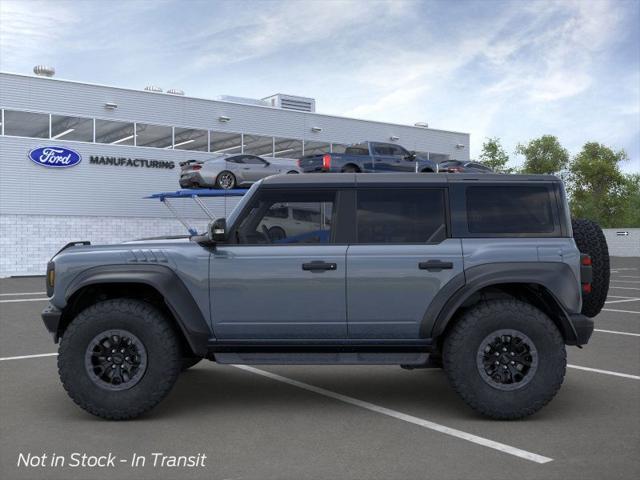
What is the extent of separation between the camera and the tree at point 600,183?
75375mm

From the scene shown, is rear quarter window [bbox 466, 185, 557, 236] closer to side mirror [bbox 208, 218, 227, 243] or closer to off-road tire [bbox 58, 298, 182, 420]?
side mirror [bbox 208, 218, 227, 243]

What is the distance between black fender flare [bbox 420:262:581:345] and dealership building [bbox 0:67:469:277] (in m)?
25.9

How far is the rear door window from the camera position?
571 centimetres

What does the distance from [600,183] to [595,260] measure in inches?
2995

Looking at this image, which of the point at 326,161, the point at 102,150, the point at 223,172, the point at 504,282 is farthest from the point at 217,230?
the point at 102,150

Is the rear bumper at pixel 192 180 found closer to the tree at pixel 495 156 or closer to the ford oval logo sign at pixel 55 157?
the ford oval logo sign at pixel 55 157

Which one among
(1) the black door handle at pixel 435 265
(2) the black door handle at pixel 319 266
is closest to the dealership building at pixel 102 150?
(2) the black door handle at pixel 319 266

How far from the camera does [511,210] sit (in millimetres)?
5758

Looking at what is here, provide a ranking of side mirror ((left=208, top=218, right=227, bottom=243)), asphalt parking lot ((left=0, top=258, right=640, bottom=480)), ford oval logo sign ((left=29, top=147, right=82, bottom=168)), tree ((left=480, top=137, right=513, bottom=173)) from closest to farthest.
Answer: asphalt parking lot ((left=0, top=258, right=640, bottom=480)) → side mirror ((left=208, top=218, right=227, bottom=243)) → ford oval logo sign ((left=29, top=147, right=82, bottom=168)) → tree ((left=480, top=137, right=513, bottom=173))

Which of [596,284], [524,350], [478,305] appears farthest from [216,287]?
[596,284]

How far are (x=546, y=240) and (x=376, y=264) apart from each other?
55.9 inches

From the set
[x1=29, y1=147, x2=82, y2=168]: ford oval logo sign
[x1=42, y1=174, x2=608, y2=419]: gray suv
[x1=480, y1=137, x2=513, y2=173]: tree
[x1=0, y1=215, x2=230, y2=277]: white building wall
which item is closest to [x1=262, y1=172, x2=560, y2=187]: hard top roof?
[x1=42, y1=174, x2=608, y2=419]: gray suv

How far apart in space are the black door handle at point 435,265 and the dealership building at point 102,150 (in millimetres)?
25843

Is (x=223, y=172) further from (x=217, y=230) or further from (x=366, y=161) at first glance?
(x=217, y=230)
